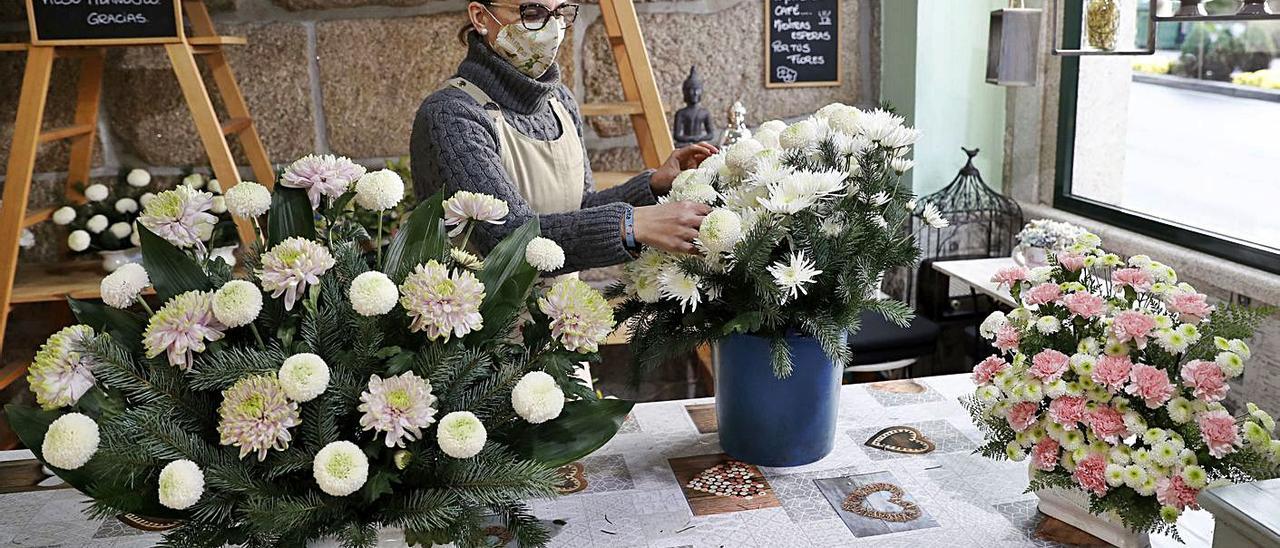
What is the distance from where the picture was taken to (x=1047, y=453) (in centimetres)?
114

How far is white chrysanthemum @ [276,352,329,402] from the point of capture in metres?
0.87

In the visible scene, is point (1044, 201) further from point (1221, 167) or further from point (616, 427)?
point (616, 427)

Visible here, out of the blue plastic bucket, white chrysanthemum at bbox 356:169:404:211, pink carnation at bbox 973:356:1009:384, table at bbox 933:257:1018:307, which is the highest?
white chrysanthemum at bbox 356:169:404:211

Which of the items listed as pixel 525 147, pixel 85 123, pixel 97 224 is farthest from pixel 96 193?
pixel 525 147

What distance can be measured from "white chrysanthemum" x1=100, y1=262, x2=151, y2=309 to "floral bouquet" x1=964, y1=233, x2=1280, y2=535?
0.92 m

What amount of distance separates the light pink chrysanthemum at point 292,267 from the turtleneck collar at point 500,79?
891mm

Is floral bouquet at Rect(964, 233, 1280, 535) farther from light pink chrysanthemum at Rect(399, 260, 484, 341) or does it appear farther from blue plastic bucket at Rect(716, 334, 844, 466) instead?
light pink chrysanthemum at Rect(399, 260, 484, 341)

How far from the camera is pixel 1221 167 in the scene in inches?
104

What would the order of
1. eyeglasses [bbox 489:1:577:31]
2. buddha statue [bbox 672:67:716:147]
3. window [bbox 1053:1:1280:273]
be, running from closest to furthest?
eyeglasses [bbox 489:1:577:31] → window [bbox 1053:1:1280:273] → buddha statue [bbox 672:67:716:147]

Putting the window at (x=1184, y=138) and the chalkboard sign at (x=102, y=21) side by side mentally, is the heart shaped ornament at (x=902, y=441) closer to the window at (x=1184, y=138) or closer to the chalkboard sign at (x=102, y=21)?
the window at (x=1184, y=138)

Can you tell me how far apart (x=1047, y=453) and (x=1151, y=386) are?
0.13m

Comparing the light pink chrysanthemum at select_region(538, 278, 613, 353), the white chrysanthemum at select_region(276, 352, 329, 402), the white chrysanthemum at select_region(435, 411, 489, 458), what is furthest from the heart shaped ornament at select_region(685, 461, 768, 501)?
the white chrysanthemum at select_region(276, 352, 329, 402)

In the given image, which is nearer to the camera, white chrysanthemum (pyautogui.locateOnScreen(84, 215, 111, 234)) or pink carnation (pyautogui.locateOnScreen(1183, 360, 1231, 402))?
pink carnation (pyautogui.locateOnScreen(1183, 360, 1231, 402))

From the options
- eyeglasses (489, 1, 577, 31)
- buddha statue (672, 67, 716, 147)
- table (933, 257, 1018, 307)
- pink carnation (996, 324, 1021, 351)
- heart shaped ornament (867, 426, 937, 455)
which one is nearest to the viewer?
pink carnation (996, 324, 1021, 351)
